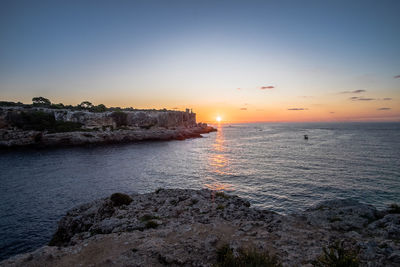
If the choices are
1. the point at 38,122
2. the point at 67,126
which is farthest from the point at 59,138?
the point at 38,122

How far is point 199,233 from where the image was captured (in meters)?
11.3

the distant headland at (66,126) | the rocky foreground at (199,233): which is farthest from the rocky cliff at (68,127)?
the rocky foreground at (199,233)

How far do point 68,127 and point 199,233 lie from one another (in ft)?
267

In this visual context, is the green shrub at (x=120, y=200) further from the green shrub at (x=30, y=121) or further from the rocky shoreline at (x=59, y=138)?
the green shrub at (x=30, y=121)

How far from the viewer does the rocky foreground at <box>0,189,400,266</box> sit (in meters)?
8.88

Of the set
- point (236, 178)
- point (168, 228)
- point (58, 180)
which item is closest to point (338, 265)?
point (168, 228)

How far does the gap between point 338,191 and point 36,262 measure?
27800 mm

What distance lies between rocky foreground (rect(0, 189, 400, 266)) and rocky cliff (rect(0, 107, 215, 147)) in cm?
6257

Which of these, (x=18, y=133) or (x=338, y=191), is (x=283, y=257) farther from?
(x=18, y=133)

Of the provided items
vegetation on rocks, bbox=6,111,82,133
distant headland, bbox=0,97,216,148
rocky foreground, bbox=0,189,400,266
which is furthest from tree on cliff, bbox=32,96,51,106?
rocky foreground, bbox=0,189,400,266

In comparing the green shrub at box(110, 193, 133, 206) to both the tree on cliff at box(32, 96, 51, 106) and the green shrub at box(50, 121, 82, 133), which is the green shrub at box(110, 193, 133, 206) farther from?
the tree on cliff at box(32, 96, 51, 106)

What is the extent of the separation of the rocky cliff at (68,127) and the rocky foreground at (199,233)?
62.6 metres

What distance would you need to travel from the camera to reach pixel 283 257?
8961 millimetres

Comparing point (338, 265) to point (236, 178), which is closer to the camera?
point (338, 265)
